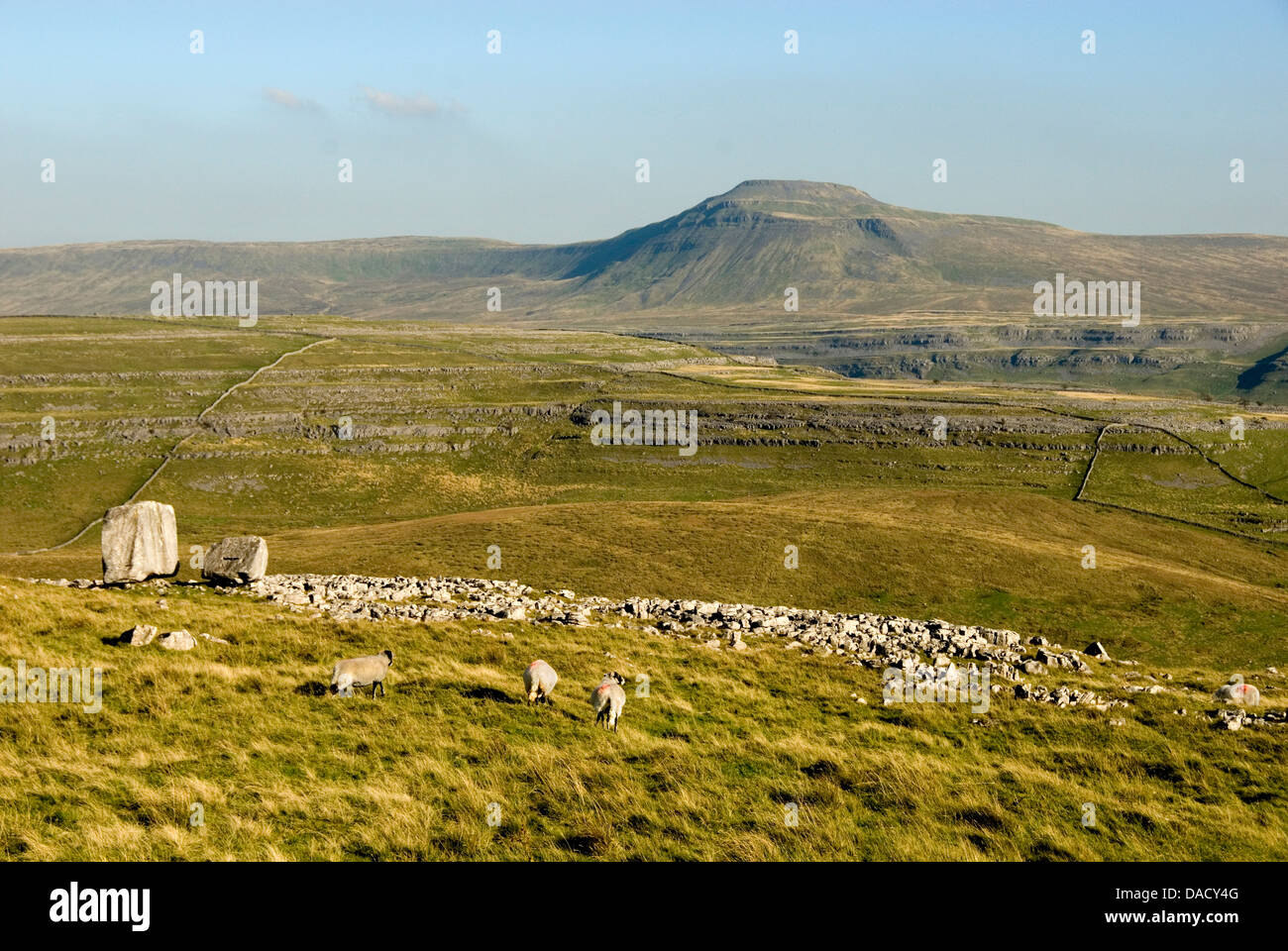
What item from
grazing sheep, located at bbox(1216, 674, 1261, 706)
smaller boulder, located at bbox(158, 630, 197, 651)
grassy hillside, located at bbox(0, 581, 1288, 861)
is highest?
smaller boulder, located at bbox(158, 630, 197, 651)

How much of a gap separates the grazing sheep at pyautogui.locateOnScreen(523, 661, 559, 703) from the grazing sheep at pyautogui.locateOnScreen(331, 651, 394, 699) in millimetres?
3363

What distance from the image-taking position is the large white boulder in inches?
1277

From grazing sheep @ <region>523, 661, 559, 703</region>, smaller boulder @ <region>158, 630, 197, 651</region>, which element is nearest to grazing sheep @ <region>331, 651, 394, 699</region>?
grazing sheep @ <region>523, 661, 559, 703</region>

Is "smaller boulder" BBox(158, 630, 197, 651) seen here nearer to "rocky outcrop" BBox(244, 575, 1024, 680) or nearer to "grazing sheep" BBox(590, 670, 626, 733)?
"rocky outcrop" BBox(244, 575, 1024, 680)

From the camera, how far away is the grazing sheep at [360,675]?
1959 centimetres

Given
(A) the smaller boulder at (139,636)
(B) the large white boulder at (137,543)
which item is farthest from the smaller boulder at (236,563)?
(A) the smaller boulder at (139,636)

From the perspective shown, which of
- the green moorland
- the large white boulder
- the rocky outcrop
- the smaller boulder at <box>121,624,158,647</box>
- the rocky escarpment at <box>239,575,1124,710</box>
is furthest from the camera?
the large white boulder

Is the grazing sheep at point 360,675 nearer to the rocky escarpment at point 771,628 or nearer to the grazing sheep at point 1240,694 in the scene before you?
the rocky escarpment at point 771,628

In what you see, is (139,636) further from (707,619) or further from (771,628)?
(771,628)

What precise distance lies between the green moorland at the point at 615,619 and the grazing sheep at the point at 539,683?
46 cm

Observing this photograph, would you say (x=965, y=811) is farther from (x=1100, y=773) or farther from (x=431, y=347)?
(x=431, y=347)

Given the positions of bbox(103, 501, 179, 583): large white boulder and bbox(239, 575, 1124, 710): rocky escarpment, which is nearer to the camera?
bbox(239, 575, 1124, 710): rocky escarpment
